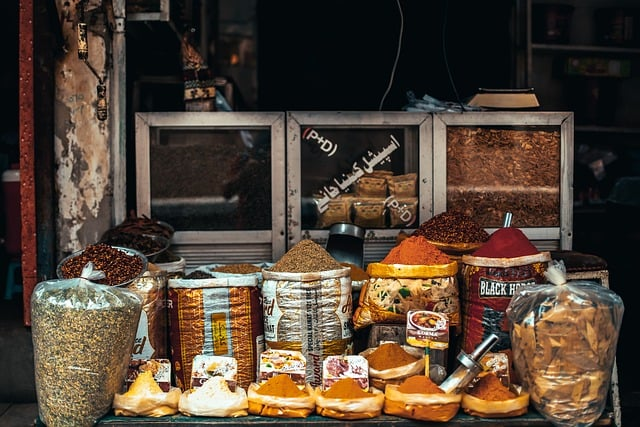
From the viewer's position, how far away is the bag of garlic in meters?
3.07

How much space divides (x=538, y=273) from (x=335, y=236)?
1088 millimetres

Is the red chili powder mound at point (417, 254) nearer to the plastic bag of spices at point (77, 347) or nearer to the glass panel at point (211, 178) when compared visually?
the glass panel at point (211, 178)

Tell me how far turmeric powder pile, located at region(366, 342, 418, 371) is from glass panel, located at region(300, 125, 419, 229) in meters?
1.09

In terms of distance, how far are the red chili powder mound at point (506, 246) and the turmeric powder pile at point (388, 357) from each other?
22.0 inches

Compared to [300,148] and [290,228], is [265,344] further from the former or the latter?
[300,148]

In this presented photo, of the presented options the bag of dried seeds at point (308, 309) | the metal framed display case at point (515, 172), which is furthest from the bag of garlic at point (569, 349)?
the metal framed display case at point (515, 172)

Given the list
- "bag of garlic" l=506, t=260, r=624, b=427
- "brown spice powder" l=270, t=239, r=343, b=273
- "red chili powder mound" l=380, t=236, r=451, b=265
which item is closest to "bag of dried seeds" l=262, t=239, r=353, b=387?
"brown spice powder" l=270, t=239, r=343, b=273

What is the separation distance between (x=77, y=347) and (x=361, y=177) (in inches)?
73.8

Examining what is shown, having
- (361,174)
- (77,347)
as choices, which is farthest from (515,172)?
(77,347)

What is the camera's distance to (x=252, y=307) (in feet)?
11.7

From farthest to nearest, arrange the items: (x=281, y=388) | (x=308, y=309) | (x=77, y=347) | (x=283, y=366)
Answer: (x=308, y=309), (x=283, y=366), (x=281, y=388), (x=77, y=347)

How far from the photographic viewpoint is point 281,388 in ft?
10.3

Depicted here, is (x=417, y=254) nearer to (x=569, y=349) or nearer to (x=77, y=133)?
(x=569, y=349)

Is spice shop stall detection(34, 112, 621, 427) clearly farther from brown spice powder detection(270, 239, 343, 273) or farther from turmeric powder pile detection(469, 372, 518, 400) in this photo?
turmeric powder pile detection(469, 372, 518, 400)
